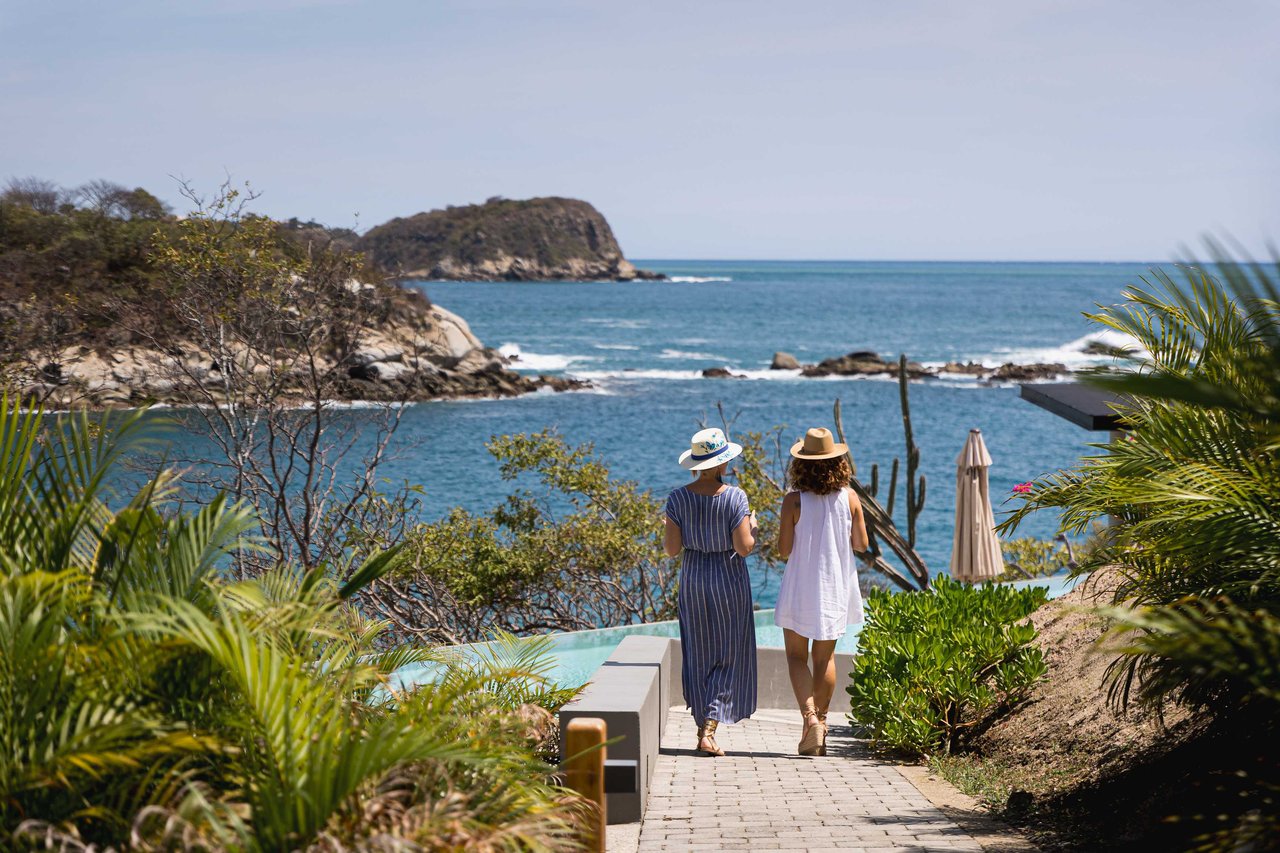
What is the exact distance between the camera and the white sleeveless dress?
653cm

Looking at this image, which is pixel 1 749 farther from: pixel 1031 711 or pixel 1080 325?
pixel 1080 325

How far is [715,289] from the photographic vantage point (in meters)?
174

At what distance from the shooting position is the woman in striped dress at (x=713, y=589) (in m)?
6.41

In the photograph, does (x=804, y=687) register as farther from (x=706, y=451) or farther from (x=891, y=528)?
(x=891, y=528)

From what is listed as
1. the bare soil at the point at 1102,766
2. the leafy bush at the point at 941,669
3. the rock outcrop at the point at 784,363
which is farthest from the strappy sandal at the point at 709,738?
the rock outcrop at the point at 784,363

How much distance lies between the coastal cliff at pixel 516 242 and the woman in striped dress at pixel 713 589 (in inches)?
5262

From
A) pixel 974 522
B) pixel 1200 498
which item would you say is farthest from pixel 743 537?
pixel 974 522

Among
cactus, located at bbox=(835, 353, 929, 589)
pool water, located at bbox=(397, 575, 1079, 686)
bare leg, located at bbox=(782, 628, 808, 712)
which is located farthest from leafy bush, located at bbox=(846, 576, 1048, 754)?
cactus, located at bbox=(835, 353, 929, 589)

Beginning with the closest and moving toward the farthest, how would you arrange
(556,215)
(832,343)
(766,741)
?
1. (766,741)
2. (832,343)
3. (556,215)

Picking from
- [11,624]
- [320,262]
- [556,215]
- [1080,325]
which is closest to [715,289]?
[556,215]

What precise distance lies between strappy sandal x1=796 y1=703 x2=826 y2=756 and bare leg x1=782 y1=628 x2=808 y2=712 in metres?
0.04

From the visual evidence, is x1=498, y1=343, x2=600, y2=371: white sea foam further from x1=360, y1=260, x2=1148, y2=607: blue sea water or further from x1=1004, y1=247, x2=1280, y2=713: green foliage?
x1=1004, y1=247, x2=1280, y2=713: green foliage

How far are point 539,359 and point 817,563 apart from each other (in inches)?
2518

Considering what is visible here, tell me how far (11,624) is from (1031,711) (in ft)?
17.2
